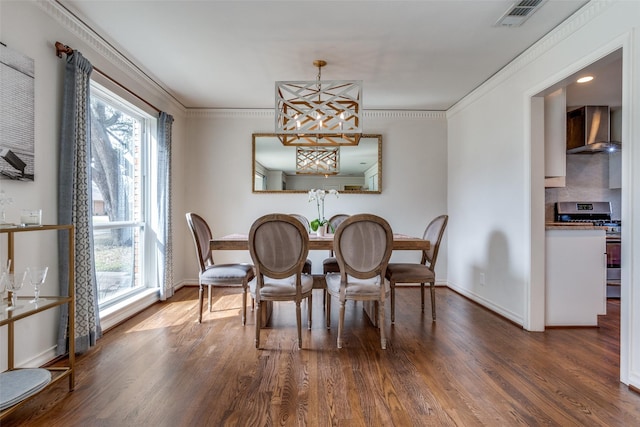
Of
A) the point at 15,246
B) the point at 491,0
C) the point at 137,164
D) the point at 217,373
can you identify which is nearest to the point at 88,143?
the point at 15,246

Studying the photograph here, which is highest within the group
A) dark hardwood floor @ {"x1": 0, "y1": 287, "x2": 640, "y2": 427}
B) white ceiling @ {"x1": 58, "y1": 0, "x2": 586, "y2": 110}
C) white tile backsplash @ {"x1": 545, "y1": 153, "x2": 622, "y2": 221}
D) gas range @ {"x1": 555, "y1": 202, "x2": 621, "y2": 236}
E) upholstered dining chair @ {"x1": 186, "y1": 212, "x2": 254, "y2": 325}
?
white ceiling @ {"x1": 58, "y1": 0, "x2": 586, "y2": 110}

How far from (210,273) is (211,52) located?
6.78 ft

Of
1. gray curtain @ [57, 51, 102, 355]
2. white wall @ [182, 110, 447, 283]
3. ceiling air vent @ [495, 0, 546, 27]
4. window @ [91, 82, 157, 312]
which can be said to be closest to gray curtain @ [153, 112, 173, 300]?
window @ [91, 82, 157, 312]

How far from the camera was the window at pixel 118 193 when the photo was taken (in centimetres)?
300

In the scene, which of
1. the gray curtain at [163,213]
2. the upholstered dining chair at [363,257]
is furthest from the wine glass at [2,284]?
the gray curtain at [163,213]

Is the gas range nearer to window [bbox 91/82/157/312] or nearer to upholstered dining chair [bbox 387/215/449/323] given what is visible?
upholstered dining chair [bbox 387/215/449/323]

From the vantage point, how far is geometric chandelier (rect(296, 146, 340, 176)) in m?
4.61

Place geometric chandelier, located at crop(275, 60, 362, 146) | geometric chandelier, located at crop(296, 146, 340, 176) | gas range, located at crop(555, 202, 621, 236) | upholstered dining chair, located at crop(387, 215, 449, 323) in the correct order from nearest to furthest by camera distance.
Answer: geometric chandelier, located at crop(275, 60, 362, 146) < upholstered dining chair, located at crop(387, 215, 449, 323) < gas range, located at crop(555, 202, 621, 236) < geometric chandelier, located at crop(296, 146, 340, 176)

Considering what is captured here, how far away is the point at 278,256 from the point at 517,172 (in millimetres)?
2405

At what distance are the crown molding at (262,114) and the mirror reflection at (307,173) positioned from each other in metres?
0.31

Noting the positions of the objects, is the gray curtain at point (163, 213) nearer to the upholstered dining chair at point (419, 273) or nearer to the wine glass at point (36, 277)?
the wine glass at point (36, 277)

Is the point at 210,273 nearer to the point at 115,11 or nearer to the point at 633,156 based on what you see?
the point at 115,11

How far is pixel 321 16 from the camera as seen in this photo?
7.90 feet

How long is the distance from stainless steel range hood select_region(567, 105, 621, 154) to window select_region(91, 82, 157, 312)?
5.33 m
